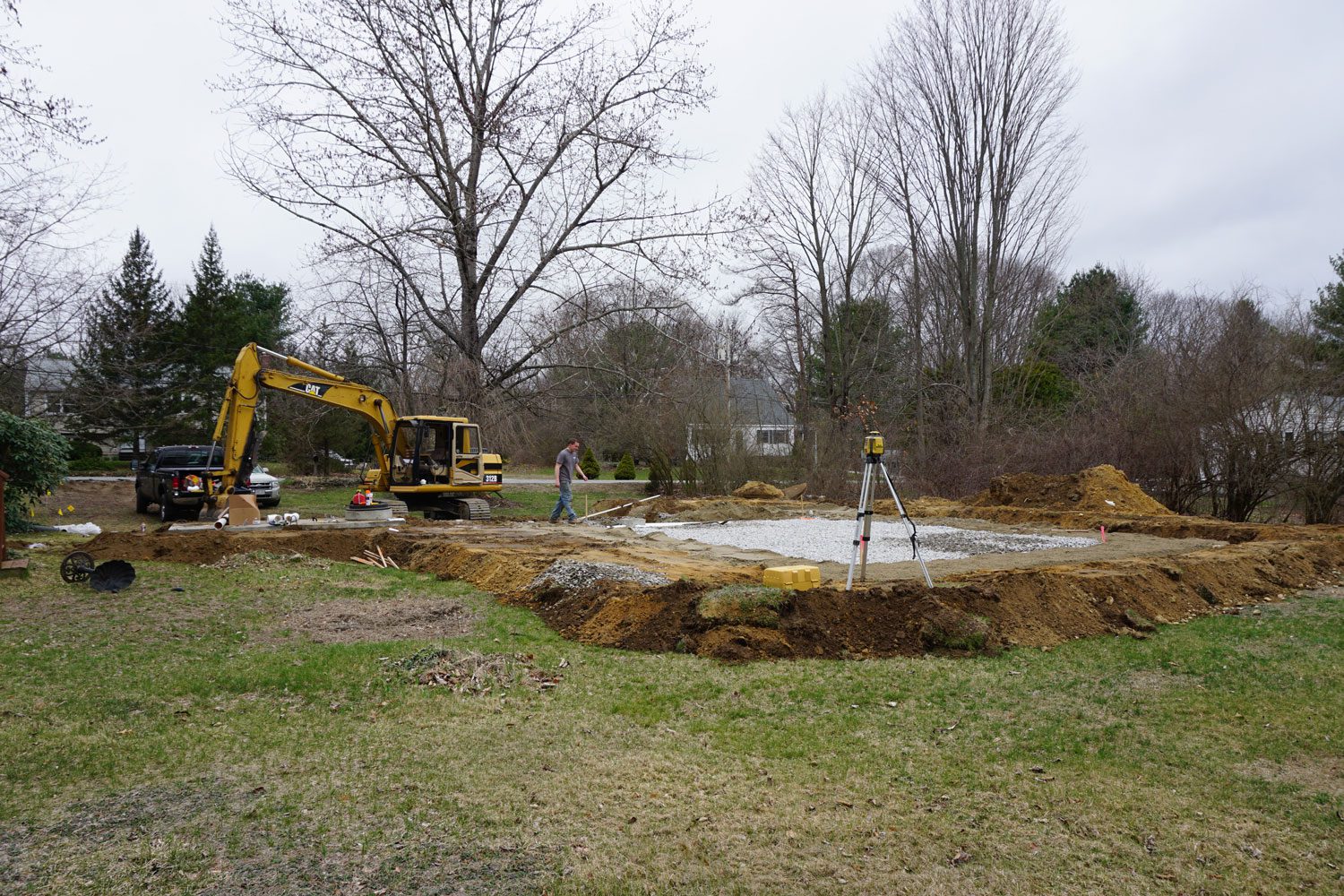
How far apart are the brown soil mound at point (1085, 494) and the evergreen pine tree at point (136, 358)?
2583cm

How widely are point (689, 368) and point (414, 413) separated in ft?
27.1

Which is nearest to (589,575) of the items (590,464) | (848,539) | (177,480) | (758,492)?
(848,539)

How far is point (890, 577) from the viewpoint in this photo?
10.1 meters

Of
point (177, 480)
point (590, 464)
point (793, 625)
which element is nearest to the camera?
point (793, 625)

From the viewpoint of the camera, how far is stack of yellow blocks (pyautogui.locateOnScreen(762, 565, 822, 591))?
341 inches

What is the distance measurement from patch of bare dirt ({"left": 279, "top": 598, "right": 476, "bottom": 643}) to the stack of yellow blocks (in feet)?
9.78

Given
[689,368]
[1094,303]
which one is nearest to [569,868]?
[689,368]

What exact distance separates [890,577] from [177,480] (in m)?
15.8

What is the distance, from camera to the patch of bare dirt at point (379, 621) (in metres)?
8.08

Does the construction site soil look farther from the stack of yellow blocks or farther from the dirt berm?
the stack of yellow blocks

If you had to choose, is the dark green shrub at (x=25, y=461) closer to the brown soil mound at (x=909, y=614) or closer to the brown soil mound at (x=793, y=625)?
the brown soil mound at (x=909, y=614)

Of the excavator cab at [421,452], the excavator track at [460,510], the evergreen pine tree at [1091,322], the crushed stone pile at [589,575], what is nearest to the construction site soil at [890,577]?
the crushed stone pile at [589,575]

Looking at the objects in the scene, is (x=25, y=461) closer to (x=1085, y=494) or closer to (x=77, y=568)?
(x=77, y=568)

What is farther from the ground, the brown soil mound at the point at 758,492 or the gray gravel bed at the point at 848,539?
the brown soil mound at the point at 758,492
